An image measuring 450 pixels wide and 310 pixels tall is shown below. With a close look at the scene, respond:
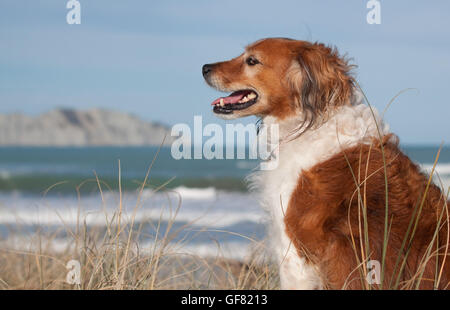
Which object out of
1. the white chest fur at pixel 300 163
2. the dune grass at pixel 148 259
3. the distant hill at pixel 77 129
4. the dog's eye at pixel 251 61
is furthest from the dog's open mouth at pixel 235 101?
the distant hill at pixel 77 129

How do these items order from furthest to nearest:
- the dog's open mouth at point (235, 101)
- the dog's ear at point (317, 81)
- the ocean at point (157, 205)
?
the ocean at point (157, 205)
the dog's open mouth at point (235, 101)
the dog's ear at point (317, 81)

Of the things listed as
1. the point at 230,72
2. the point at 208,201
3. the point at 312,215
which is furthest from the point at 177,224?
the point at 312,215

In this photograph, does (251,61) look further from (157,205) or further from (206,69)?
(157,205)

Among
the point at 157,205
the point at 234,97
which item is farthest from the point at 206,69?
the point at 157,205

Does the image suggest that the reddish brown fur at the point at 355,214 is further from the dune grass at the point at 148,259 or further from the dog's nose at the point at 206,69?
the dog's nose at the point at 206,69

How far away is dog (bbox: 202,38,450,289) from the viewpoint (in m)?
2.77

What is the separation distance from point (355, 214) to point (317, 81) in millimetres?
956

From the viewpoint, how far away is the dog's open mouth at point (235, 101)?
3.63 meters

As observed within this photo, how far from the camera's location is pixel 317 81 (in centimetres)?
335

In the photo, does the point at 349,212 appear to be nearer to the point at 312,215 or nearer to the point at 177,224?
the point at 312,215

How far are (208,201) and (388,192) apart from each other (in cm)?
1385

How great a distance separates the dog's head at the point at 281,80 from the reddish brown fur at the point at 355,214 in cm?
45

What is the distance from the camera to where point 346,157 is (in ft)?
9.75
